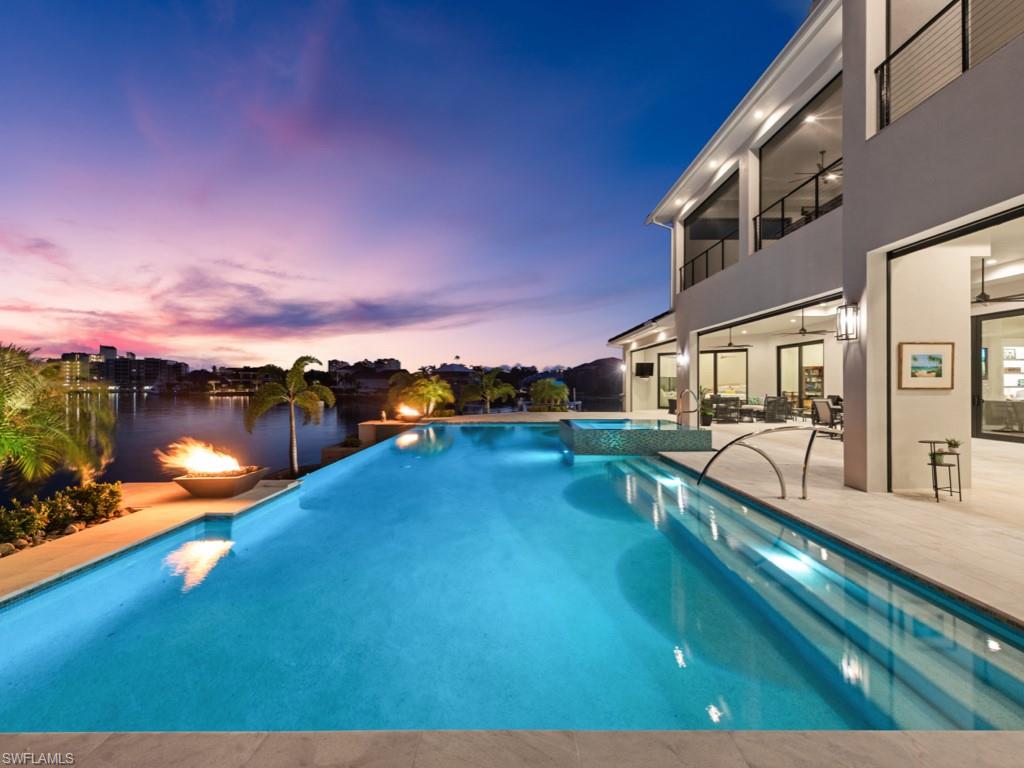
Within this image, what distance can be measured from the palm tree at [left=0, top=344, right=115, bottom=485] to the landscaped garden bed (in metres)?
0.29

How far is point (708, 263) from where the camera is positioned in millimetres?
13820

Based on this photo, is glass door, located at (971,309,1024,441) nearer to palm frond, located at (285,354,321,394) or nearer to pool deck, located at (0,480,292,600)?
pool deck, located at (0,480,292,600)

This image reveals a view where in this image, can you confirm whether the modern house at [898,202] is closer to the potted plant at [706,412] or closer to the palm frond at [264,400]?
the potted plant at [706,412]

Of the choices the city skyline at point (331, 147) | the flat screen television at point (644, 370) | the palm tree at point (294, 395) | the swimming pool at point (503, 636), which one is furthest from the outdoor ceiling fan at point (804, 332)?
the palm tree at point (294, 395)

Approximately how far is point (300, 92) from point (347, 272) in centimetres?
1494

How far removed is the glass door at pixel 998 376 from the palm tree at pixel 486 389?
16909mm

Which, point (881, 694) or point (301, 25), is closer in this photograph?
point (881, 694)

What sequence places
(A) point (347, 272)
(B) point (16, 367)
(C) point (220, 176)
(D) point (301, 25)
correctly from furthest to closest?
(A) point (347, 272) → (C) point (220, 176) → (D) point (301, 25) → (B) point (16, 367)

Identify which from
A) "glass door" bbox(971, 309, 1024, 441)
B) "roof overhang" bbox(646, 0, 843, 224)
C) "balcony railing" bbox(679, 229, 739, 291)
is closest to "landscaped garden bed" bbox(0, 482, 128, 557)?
"roof overhang" bbox(646, 0, 843, 224)

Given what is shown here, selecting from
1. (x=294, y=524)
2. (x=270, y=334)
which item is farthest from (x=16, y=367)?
(x=270, y=334)

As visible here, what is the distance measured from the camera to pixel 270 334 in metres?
41.8

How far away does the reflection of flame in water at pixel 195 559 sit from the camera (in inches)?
169

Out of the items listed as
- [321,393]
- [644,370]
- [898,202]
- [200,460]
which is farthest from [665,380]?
[200,460]

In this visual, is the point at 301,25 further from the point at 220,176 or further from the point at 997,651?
the point at 997,651
